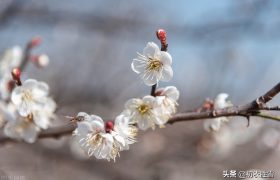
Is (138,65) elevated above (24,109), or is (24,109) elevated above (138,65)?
(138,65)

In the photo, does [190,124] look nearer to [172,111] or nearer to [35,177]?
[35,177]

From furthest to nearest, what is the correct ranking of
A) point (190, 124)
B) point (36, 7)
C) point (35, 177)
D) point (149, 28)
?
1. point (190, 124)
2. point (149, 28)
3. point (35, 177)
4. point (36, 7)

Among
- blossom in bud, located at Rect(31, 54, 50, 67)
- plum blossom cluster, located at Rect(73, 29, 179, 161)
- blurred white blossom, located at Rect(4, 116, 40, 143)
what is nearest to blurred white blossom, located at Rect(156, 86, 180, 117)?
plum blossom cluster, located at Rect(73, 29, 179, 161)

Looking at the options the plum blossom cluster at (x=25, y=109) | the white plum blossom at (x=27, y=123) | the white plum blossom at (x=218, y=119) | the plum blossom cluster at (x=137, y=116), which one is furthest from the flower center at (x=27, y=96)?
the white plum blossom at (x=218, y=119)

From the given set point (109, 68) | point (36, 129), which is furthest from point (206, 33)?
point (36, 129)

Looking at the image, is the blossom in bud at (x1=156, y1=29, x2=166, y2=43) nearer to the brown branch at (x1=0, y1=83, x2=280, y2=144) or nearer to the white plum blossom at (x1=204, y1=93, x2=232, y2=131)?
the brown branch at (x1=0, y1=83, x2=280, y2=144)

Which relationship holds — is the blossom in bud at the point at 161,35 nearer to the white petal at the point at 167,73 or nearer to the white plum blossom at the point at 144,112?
the white petal at the point at 167,73

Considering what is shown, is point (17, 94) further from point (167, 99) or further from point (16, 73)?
point (167, 99)

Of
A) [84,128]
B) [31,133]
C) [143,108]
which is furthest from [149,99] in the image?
[31,133]
